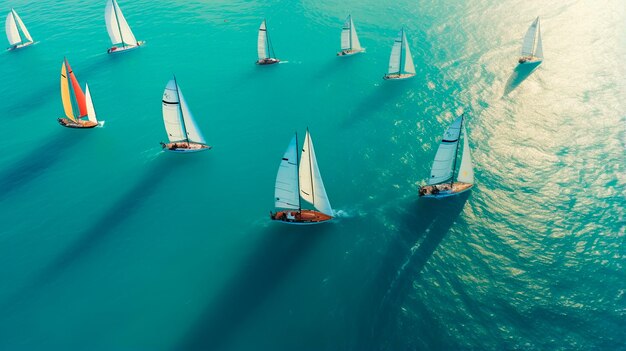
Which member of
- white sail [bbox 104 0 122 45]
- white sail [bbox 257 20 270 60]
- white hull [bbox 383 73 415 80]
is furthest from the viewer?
white sail [bbox 104 0 122 45]

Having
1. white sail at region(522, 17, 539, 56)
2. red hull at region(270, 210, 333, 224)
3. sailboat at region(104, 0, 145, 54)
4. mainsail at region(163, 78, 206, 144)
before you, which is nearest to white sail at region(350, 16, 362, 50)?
white sail at region(522, 17, 539, 56)

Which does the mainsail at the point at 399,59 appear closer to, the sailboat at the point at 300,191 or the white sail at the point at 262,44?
the white sail at the point at 262,44

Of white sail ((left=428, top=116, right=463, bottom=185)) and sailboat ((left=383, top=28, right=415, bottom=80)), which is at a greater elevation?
sailboat ((left=383, top=28, right=415, bottom=80))

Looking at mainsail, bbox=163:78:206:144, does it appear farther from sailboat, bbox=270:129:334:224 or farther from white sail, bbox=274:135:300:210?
white sail, bbox=274:135:300:210

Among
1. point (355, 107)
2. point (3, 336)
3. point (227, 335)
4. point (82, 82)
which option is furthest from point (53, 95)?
point (227, 335)

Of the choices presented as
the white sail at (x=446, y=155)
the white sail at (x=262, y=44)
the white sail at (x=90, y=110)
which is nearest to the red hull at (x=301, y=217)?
the white sail at (x=446, y=155)

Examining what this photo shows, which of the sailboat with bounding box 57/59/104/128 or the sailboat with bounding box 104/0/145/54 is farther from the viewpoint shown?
the sailboat with bounding box 104/0/145/54

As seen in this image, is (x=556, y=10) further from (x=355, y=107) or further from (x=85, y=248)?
(x=85, y=248)
